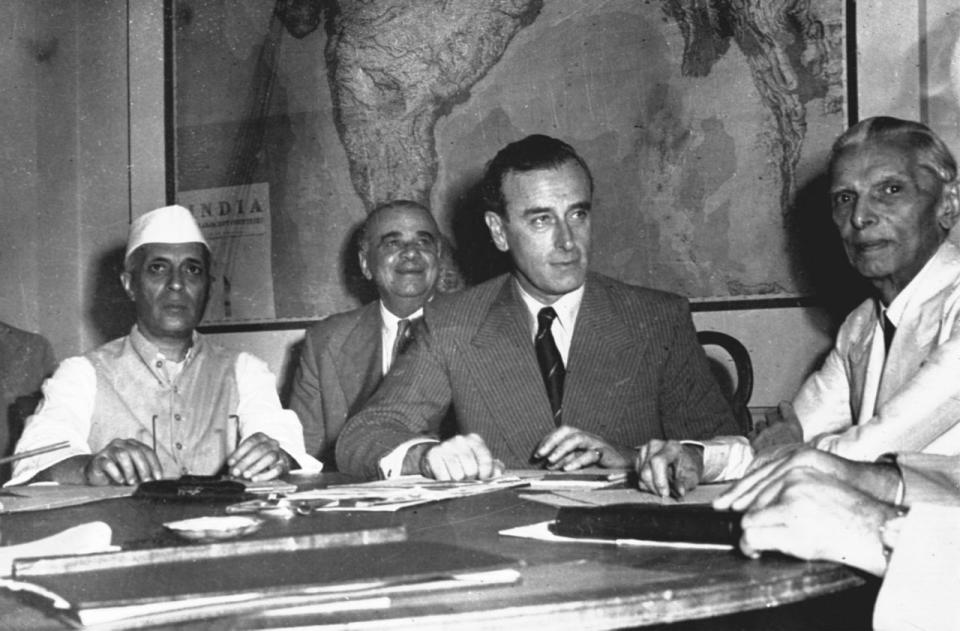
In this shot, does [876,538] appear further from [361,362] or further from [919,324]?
[361,362]

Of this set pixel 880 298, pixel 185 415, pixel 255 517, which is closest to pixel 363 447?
pixel 255 517

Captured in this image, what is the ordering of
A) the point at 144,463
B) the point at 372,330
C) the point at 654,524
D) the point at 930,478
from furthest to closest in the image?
the point at 372,330
the point at 144,463
the point at 930,478
the point at 654,524

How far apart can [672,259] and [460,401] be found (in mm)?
1372

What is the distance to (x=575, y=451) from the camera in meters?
2.15

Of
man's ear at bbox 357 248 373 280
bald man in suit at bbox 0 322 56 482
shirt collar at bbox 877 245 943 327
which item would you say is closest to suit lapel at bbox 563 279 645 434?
shirt collar at bbox 877 245 943 327

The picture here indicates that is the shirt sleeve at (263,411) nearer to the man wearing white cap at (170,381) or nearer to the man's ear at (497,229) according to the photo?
the man wearing white cap at (170,381)

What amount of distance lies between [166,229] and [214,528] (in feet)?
7.27

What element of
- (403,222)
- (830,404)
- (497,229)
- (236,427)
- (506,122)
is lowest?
(236,427)

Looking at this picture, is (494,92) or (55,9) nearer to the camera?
(494,92)

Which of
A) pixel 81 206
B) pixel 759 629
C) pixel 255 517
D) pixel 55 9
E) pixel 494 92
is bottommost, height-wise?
pixel 759 629

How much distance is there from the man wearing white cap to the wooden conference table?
177cm

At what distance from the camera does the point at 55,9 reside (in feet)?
15.6

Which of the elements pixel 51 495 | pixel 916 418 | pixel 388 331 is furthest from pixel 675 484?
pixel 388 331

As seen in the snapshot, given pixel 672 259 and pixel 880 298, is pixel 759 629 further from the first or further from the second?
pixel 672 259
